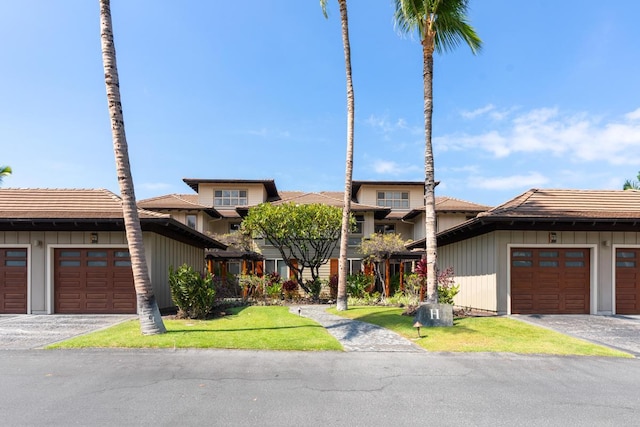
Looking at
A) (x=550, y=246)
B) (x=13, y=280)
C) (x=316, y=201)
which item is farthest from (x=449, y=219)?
(x=13, y=280)

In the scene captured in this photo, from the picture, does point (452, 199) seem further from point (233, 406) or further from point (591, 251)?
point (233, 406)

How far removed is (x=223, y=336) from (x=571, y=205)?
13.7 m

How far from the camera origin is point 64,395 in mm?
5707

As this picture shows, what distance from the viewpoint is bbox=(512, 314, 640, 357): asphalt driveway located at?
9.63 meters

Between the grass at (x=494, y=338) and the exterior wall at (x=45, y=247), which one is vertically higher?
the exterior wall at (x=45, y=247)

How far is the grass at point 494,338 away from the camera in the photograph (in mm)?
8701

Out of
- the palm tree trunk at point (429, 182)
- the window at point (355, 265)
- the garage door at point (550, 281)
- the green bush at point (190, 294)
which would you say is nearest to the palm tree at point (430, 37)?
the palm tree trunk at point (429, 182)

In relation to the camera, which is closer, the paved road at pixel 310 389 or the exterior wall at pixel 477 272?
the paved road at pixel 310 389

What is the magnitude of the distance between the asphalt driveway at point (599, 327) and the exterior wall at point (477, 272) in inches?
48.7

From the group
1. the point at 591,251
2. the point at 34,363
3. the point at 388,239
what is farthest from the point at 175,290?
the point at 591,251

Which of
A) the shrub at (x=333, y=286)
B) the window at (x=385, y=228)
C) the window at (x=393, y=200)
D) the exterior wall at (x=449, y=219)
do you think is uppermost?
the window at (x=393, y=200)

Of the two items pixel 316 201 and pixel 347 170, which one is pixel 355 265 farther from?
pixel 347 170

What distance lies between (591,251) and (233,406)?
14.2m

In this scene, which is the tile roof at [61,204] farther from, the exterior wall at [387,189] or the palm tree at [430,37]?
the exterior wall at [387,189]
